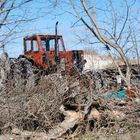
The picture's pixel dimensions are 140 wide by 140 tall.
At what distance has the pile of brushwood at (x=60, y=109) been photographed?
8.23 metres

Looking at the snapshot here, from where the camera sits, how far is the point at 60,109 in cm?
856

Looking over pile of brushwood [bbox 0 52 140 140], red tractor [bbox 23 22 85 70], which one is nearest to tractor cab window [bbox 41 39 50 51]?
red tractor [bbox 23 22 85 70]

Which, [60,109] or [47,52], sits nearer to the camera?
[60,109]

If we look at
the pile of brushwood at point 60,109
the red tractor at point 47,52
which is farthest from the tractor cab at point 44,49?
the pile of brushwood at point 60,109

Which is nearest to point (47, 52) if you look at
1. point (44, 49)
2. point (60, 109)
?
point (44, 49)

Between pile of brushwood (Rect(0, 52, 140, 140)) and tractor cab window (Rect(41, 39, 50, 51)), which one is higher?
tractor cab window (Rect(41, 39, 50, 51))

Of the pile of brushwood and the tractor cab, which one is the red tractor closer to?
A: the tractor cab

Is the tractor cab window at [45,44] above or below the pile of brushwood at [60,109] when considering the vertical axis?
above

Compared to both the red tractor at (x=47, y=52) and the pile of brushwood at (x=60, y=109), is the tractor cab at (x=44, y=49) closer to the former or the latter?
the red tractor at (x=47, y=52)

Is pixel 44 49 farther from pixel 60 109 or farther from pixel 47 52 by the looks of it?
pixel 60 109

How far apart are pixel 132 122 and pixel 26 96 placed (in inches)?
85.2

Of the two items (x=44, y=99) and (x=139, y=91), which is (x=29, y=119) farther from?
(x=139, y=91)

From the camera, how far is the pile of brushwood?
823 centimetres

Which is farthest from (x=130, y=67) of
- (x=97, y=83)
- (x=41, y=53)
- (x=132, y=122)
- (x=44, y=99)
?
(x=41, y=53)
